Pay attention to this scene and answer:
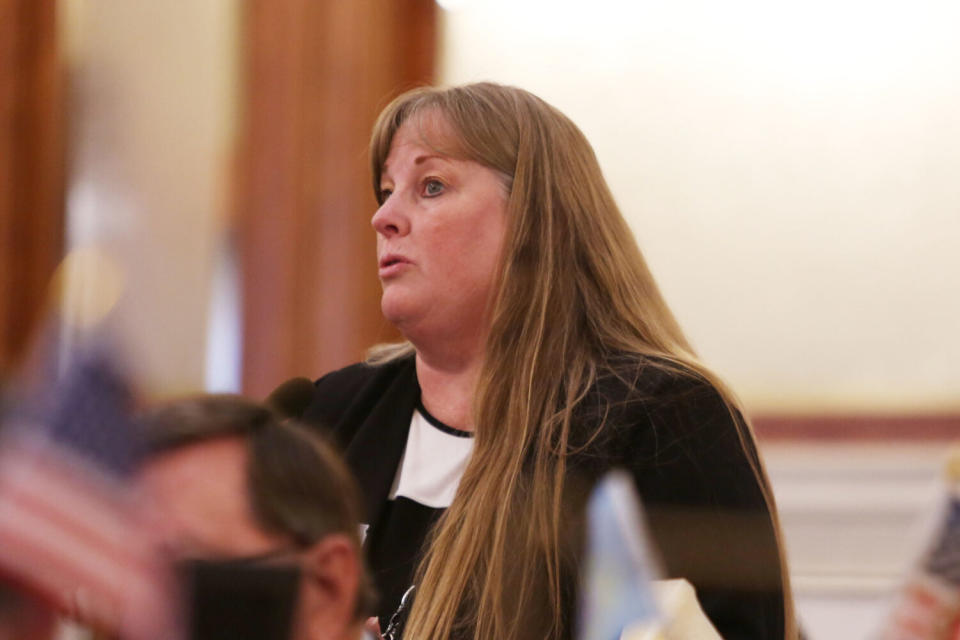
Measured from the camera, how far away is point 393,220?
1.91 m

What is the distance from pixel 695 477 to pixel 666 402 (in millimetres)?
113

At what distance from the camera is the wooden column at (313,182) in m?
3.37

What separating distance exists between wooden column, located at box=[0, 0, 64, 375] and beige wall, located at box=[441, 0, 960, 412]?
51.2 inches

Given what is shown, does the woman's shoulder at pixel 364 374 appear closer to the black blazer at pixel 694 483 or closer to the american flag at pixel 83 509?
the black blazer at pixel 694 483

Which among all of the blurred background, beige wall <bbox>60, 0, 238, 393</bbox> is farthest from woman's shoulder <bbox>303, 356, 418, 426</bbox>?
beige wall <bbox>60, 0, 238, 393</bbox>

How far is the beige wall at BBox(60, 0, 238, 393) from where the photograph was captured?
3643 millimetres

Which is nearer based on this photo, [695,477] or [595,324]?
[695,477]

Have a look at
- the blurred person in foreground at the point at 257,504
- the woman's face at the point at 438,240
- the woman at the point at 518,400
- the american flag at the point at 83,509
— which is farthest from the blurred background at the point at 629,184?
the american flag at the point at 83,509

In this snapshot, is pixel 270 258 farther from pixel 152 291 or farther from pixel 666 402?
pixel 666 402

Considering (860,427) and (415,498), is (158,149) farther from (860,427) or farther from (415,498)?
(415,498)

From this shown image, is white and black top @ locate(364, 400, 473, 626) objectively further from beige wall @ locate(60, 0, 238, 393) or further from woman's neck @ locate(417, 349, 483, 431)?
beige wall @ locate(60, 0, 238, 393)

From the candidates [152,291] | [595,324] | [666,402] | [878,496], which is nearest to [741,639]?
[666,402]

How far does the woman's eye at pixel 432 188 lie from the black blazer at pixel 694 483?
0.37 metres

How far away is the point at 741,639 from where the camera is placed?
153cm
